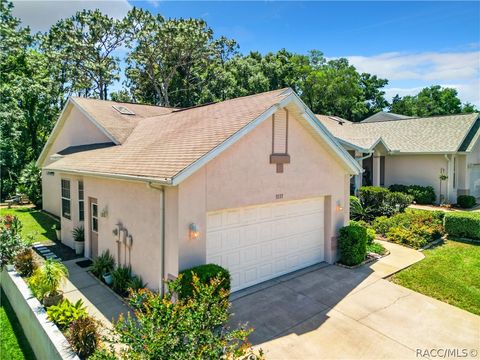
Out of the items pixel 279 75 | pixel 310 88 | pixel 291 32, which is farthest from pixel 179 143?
pixel 310 88

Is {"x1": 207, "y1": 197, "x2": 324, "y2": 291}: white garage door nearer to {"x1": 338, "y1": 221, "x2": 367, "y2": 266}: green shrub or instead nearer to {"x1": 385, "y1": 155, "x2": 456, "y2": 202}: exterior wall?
{"x1": 338, "y1": 221, "x2": 367, "y2": 266}: green shrub

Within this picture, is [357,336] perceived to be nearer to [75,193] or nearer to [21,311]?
[21,311]

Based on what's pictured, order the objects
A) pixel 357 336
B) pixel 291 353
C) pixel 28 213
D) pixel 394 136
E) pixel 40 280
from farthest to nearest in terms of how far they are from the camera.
A: pixel 394 136 → pixel 28 213 → pixel 40 280 → pixel 357 336 → pixel 291 353

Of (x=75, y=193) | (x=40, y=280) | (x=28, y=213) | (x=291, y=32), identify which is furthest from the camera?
(x=28, y=213)

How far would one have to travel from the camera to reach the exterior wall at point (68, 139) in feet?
51.5

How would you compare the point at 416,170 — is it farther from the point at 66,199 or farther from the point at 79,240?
the point at 66,199

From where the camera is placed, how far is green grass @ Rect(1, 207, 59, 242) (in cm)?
1522

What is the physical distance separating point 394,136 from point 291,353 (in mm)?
23990

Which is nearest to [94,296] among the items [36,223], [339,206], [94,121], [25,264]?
[25,264]

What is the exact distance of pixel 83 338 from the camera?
5.67 meters

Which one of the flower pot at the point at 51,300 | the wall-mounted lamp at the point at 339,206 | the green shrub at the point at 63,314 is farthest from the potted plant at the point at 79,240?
the wall-mounted lamp at the point at 339,206

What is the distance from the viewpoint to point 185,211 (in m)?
7.52

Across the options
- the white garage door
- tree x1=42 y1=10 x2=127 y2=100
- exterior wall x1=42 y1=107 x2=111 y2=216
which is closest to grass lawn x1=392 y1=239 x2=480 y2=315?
the white garage door

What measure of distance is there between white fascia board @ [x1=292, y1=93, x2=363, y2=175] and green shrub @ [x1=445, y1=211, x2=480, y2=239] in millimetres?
7066
